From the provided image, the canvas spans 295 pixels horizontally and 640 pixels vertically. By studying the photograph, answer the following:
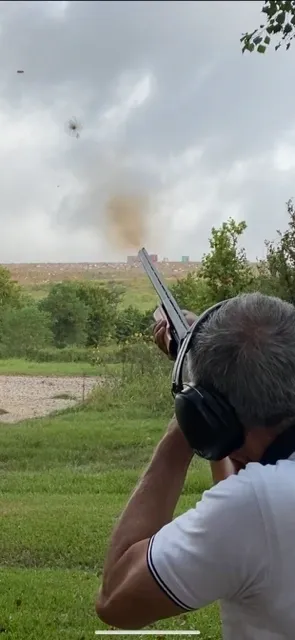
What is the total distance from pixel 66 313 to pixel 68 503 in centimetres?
61

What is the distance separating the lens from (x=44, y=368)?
2.78 meters

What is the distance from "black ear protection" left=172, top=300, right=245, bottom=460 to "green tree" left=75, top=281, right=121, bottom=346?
1.65 meters

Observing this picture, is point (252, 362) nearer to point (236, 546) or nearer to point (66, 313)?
point (236, 546)

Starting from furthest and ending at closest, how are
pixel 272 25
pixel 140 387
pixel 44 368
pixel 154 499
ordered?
pixel 140 387 → pixel 44 368 → pixel 272 25 → pixel 154 499

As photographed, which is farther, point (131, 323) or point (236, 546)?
point (131, 323)

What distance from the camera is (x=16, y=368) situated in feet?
9.05

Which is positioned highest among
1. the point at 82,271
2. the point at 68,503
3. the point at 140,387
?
the point at 82,271

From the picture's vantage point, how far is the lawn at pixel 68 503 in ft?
6.39

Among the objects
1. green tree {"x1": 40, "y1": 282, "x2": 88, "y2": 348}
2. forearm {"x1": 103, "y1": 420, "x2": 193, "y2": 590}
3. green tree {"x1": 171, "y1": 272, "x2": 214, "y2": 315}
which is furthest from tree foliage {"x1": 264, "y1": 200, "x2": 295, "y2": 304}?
forearm {"x1": 103, "y1": 420, "x2": 193, "y2": 590}

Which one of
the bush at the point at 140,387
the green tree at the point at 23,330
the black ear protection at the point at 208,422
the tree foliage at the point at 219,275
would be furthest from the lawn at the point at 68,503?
the black ear protection at the point at 208,422

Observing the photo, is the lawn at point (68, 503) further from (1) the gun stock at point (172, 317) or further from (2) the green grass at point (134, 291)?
(1) the gun stock at point (172, 317)

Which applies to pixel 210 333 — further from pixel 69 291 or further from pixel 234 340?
pixel 69 291

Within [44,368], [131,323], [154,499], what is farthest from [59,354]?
[154,499]

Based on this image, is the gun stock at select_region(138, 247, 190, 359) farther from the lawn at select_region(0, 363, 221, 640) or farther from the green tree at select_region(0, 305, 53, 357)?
the green tree at select_region(0, 305, 53, 357)
